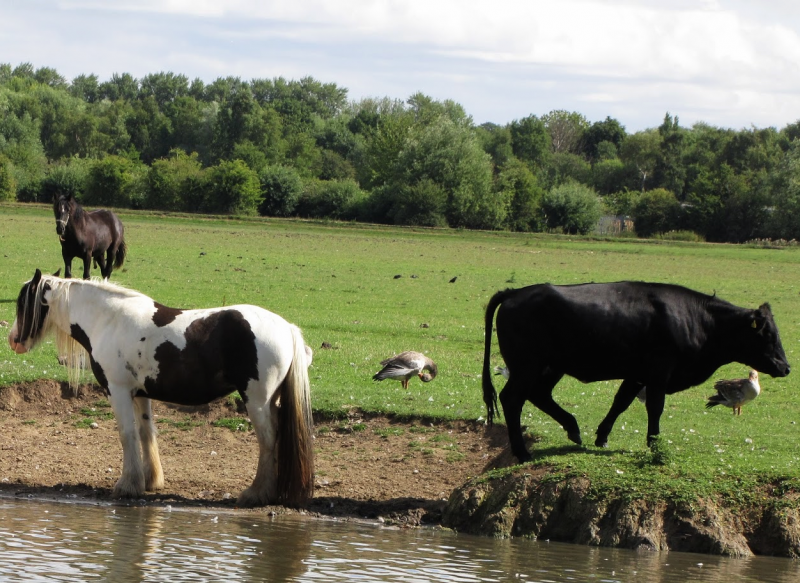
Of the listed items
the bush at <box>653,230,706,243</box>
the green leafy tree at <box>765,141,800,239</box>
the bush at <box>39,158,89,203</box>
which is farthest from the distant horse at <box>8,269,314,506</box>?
the bush at <box>39,158,89,203</box>

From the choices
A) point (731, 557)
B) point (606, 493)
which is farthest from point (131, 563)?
point (731, 557)

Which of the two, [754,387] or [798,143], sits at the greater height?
[798,143]

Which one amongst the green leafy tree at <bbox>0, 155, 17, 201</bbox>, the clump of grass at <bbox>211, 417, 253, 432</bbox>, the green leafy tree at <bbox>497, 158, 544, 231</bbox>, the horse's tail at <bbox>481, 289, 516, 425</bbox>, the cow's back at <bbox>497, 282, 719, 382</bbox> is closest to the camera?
the cow's back at <bbox>497, 282, 719, 382</bbox>

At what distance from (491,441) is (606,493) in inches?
117

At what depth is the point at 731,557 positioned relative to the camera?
937 centimetres

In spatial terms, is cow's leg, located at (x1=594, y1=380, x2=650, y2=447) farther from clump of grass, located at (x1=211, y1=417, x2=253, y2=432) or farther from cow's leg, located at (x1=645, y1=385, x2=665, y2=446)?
clump of grass, located at (x1=211, y1=417, x2=253, y2=432)

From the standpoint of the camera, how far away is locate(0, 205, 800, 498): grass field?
1133 centimetres

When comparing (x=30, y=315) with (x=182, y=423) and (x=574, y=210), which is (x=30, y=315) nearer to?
(x=182, y=423)

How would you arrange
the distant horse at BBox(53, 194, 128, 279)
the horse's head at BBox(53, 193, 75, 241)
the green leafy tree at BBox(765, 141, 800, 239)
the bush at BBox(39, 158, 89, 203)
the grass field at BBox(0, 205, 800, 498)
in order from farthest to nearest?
1. the bush at BBox(39, 158, 89, 203)
2. the green leafy tree at BBox(765, 141, 800, 239)
3. the distant horse at BBox(53, 194, 128, 279)
4. the horse's head at BBox(53, 193, 75, 241)
5. the grass field at BBox(0, 205, 800, 498)

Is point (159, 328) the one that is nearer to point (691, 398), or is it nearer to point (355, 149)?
point (691, 398)

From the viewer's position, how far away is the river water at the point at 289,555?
837 centimetres

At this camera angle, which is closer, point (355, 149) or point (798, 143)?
point (798, 143)

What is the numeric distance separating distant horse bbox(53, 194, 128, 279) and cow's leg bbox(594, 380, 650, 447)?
624 inches

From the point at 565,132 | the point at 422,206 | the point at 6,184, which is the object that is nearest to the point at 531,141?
the point at 565,132
